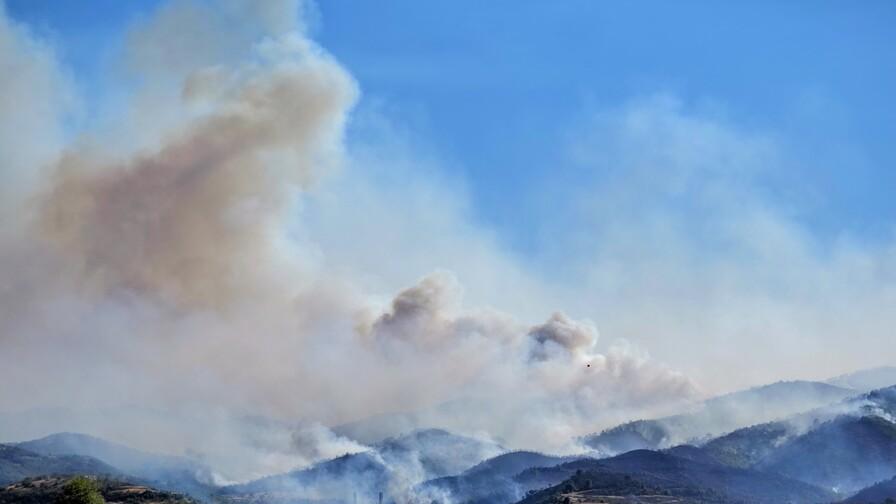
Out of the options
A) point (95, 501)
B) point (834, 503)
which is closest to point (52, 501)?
point (95, 501)

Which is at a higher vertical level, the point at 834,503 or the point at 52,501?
the point at 52,501

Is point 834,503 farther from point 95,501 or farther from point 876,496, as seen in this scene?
point 95,501

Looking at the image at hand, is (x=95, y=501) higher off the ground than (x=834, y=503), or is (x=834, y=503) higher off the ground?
(x=95, y=501)

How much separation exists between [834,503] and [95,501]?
14304 cm

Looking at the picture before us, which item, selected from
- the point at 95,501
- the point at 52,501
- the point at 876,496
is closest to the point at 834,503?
the point at 876,496

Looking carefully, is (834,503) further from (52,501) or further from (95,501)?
(52,501)

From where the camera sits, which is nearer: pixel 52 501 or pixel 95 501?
pixel 95 501

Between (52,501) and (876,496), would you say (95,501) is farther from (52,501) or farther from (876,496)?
(876,496)

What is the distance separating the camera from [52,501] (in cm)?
19562

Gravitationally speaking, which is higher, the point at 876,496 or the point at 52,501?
the point at 52,501

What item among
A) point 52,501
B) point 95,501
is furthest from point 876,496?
point 52,501

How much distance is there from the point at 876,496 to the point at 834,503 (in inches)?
351

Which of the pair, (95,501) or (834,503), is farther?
(834,503)

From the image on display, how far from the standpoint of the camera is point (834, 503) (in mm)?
198250
